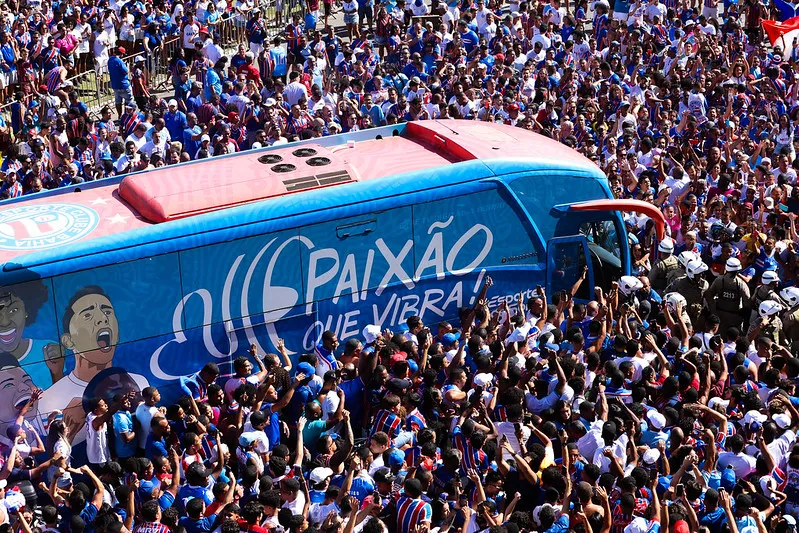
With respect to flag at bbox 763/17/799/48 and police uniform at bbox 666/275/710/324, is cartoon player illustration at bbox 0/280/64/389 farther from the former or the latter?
flag at bbox 763/17/799/48

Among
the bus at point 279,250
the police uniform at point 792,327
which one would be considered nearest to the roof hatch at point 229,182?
the bus at point 279,250

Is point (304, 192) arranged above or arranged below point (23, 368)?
above

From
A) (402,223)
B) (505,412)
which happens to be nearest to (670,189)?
(402,223)

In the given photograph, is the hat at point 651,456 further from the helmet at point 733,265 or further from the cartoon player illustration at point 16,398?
the cartoon player illustration at point 16,398

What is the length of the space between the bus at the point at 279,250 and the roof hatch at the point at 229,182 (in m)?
0.02

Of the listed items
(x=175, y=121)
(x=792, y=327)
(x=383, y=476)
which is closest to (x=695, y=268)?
(x=792, y=327)

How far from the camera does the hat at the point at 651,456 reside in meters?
9.62

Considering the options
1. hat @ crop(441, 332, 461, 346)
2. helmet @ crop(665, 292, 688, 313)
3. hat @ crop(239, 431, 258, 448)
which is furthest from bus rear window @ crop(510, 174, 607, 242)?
hat @ crop(239, 431, 258, 448)

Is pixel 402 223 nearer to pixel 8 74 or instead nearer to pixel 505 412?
pixel 505 412

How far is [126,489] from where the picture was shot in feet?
30.0

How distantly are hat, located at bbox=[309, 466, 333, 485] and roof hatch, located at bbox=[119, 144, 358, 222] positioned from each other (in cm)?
343

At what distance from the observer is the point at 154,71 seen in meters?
21.8

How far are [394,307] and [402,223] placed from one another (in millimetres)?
933

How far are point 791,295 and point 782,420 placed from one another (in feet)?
10.0
